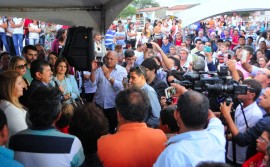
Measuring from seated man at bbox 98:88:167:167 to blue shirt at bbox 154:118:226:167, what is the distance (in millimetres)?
239

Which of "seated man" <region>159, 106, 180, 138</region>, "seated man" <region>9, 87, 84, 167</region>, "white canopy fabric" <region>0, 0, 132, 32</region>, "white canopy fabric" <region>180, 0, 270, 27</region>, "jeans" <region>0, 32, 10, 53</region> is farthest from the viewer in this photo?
"jeans" <region>0, 32, 10, 53</region>

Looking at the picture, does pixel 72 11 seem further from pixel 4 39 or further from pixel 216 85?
pixel 4 39

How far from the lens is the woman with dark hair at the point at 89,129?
95.1 inches

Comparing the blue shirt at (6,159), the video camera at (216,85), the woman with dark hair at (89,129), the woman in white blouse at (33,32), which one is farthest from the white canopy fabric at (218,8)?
the blue shirt at (6,159)

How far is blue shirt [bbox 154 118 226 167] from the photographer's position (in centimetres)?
→ 182

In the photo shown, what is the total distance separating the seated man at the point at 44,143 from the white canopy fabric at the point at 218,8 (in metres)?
8.54

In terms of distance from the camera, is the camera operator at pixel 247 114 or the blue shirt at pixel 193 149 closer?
the blue shirt at pixel 193 149

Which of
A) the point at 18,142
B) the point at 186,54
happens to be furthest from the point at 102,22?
the point at 18,142

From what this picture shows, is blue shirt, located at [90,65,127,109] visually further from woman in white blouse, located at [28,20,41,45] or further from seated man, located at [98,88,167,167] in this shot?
woman in white blouse, located at [28,20,41,45]

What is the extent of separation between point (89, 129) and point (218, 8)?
8.57 meters

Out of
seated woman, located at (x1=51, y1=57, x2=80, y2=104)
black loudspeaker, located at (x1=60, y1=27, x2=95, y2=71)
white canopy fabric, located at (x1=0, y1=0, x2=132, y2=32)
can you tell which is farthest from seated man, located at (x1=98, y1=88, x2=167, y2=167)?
black loudspeaker, located at (x1=60, y1=27, x2=95, y2=71)

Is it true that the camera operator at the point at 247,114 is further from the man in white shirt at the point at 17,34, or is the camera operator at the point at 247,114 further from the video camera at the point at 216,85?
the man in white shirt at the point at 17,34

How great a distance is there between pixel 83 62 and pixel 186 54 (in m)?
2.35

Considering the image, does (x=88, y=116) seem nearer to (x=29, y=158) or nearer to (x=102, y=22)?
(x=29, y=158)
